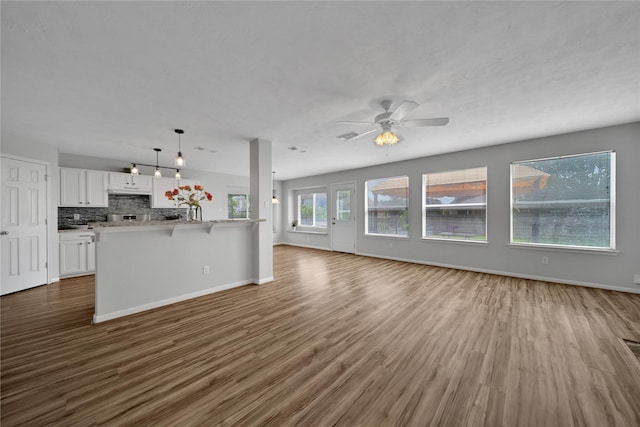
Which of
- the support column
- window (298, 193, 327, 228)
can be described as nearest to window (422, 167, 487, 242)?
window (298, 193, 327, 228)

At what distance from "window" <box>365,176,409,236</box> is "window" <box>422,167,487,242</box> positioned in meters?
0.52

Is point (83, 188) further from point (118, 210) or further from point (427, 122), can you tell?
point (427, 122)

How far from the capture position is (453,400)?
1633 mm

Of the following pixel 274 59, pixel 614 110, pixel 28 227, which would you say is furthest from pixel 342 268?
pixel 28 227

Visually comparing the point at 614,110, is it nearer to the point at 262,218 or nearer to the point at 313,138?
the point at 313,138

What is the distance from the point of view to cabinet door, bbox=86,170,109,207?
514cm

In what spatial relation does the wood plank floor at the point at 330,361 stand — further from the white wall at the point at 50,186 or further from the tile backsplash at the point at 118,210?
the tile backsplash at the point at 118,210

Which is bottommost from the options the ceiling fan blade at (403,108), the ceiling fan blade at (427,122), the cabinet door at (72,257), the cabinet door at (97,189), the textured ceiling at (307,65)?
the cabinet door at (72,257)

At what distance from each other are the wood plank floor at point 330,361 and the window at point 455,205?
1884mm

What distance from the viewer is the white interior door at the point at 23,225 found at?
381cm

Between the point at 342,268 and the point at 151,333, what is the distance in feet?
12.2

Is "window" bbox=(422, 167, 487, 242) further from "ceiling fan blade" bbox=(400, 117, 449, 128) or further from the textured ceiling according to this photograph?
"ceiling fan blade" bbox=(400, 117, 449, 128)

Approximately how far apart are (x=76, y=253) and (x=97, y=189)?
4.55 feet

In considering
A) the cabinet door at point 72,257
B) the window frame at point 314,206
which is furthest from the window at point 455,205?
the cabinet door at point 72,257
